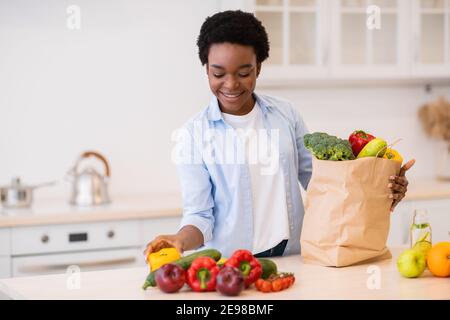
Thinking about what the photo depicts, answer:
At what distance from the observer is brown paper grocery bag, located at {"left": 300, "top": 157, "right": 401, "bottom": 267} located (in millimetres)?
2053

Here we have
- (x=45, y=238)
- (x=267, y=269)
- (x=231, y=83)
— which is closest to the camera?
(x=267, y=269)

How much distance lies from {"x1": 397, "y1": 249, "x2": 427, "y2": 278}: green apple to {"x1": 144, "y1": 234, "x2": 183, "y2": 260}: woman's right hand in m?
0.59

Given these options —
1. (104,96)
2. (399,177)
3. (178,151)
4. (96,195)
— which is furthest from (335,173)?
(104,96)

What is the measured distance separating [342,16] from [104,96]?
4.27 ft

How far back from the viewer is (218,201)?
2373 millimetres

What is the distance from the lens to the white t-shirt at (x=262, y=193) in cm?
235

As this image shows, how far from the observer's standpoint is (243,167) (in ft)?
7.65

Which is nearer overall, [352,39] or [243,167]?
[243,167]

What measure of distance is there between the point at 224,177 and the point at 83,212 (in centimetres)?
119

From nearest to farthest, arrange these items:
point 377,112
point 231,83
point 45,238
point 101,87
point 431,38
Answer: point 231,83
point 45,238
point 101,87
point 431,38
point 377,112

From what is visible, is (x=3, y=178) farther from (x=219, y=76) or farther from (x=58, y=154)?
(x=219, y=76)

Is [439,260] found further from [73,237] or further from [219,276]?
[73,237]

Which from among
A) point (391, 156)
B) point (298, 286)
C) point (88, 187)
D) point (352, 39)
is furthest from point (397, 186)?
point (352, 39)

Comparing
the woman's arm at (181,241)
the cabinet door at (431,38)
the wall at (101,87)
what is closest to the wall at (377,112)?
the wall at (101,87)
